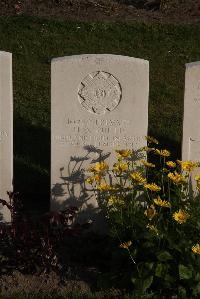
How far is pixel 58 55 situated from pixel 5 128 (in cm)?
615

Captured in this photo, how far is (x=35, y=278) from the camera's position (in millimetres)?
4711

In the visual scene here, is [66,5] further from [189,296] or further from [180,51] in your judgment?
[189,296]

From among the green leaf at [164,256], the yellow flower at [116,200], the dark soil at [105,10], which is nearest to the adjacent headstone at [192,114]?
the yellow flower at [116,200]

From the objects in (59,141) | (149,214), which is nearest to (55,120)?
(59,141)

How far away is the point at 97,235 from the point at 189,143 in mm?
1226

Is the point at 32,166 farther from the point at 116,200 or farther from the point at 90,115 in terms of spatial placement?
the point at 116,200

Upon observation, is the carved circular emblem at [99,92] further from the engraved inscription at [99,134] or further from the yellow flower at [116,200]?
the yellow flower at [116,200]

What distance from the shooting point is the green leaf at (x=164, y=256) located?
13.9ft

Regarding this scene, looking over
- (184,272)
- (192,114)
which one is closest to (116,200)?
(184,272)

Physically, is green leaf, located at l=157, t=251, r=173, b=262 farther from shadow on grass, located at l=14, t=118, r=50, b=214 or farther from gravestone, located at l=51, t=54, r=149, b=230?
shadow on grass, located at l=14, t=118, r=50, b=214

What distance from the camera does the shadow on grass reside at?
6.24 metres

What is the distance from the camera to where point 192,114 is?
212 inches

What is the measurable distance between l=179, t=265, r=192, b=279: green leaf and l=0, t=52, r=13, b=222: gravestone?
6.42ft

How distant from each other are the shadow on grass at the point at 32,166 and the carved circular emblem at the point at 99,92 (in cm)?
140
